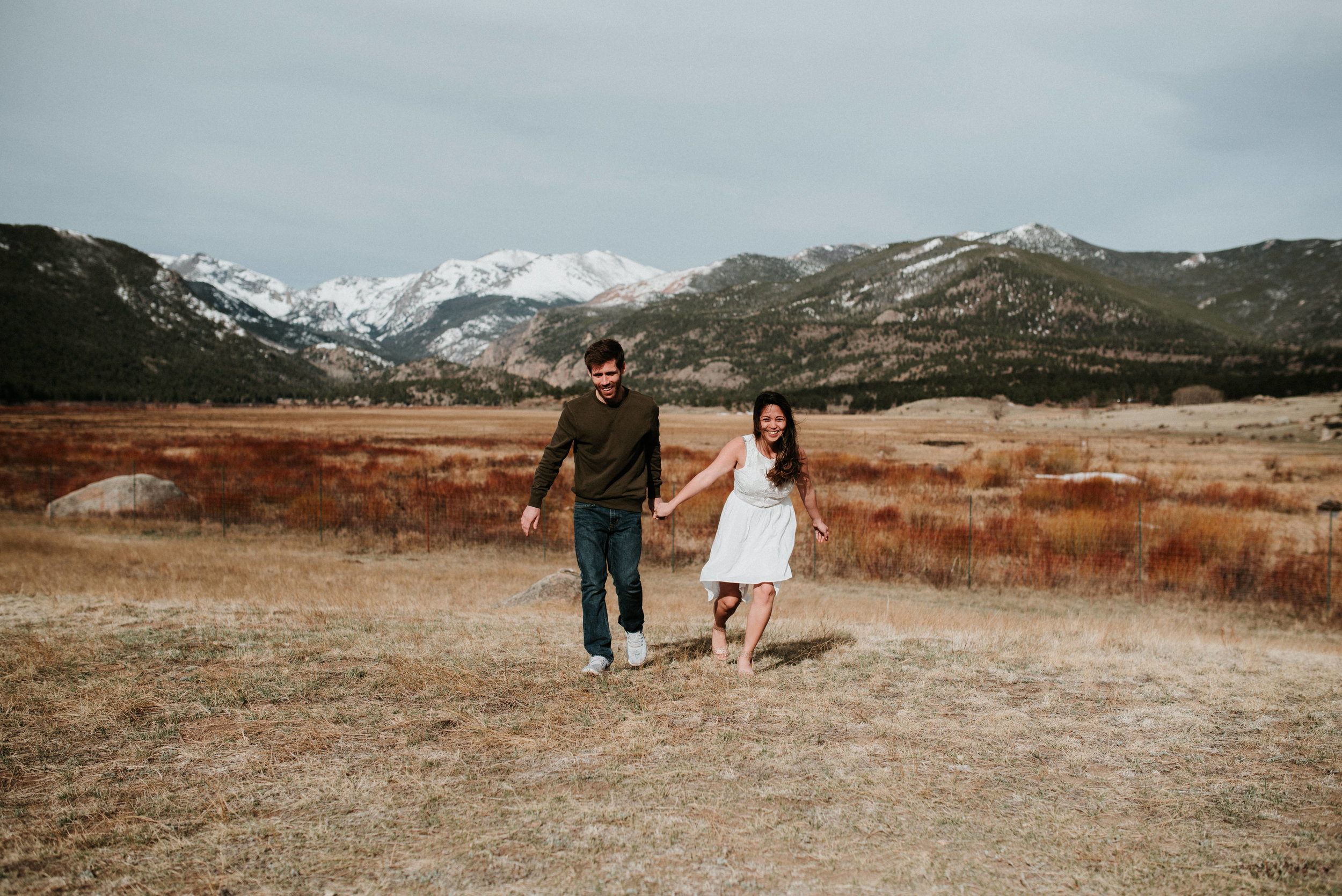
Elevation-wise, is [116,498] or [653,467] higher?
[653,467]

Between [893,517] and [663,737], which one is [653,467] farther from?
[893,517]

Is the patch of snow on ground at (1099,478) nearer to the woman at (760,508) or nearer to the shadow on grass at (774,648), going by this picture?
the shadow on grass at (774,648)

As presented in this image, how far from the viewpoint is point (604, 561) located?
6.31 meters

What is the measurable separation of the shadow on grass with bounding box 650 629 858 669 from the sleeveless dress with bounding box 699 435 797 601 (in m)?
1.15

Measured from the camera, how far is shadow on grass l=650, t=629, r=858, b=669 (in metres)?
7.22

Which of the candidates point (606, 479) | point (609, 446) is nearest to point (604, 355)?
point (609, 446)

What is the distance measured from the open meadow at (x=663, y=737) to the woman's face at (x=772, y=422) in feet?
6.47

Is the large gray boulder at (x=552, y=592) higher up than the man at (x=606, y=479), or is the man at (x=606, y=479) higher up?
the man at (x=606, y=479)

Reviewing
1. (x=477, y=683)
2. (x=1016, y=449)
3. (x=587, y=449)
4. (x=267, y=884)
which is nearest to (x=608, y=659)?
(x=477, y=683)

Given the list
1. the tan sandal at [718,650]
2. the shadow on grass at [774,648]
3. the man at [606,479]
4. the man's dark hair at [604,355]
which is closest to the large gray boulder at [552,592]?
the shadow on grass at [774,648]

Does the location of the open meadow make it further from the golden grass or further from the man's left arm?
the man's left arm

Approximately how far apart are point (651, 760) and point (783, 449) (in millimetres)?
2594

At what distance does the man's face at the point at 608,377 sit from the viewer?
6.01 metres

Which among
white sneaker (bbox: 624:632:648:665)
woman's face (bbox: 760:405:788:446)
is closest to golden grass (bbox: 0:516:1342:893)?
white sneaker (bbox: 624:632:648:665)
